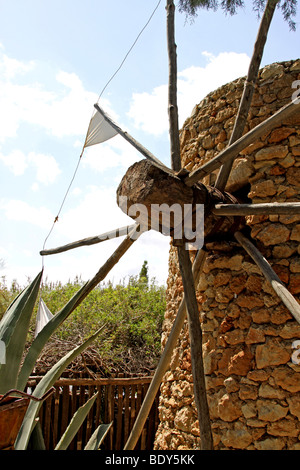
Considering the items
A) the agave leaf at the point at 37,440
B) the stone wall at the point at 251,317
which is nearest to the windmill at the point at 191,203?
the stone wall at the point at 251,317

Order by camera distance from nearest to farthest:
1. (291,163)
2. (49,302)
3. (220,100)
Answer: (291,163), (220,100), (49,302)

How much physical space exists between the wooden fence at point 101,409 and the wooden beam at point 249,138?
2.70 metres

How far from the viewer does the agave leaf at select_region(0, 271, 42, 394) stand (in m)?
1.51

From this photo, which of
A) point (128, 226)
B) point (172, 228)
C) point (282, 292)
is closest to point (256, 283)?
point (282, 292)

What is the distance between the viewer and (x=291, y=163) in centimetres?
281

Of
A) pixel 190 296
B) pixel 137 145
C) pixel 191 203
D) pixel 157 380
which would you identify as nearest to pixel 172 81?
pixel 137 145

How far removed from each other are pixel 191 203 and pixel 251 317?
3.01 ft

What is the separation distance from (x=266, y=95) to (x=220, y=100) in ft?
1.38

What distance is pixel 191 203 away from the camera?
8.00ft

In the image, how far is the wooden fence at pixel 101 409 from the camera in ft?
13.0

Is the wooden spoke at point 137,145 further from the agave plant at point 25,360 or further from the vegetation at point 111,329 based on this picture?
the vegetation at point 111,329

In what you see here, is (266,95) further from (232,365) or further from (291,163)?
(232,365)

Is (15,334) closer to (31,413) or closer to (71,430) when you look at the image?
(31,413)
